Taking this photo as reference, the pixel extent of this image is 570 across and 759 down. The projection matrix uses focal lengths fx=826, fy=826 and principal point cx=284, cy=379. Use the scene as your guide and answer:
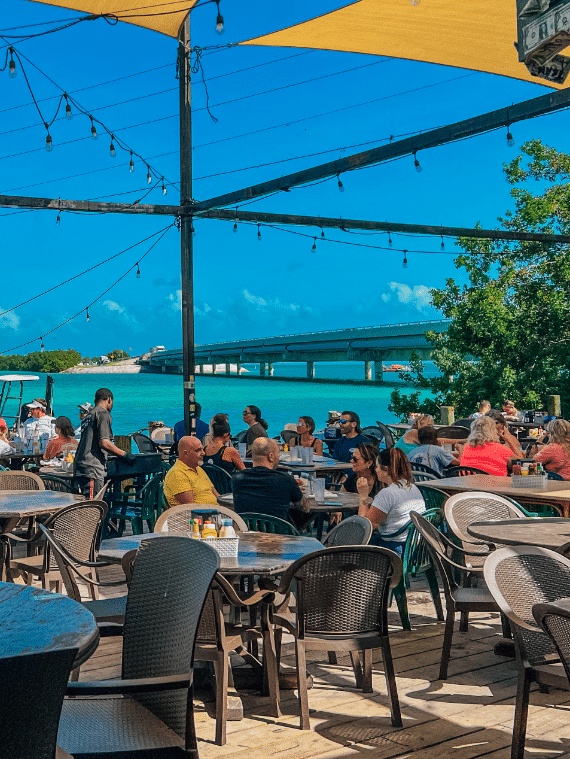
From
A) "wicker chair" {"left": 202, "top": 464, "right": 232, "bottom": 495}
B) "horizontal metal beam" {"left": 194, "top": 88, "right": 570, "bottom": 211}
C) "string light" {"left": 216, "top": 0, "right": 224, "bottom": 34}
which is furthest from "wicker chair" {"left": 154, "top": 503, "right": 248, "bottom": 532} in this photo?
"string light" {"left": 216, "top": 0, "right": 224, "bottom": 34}

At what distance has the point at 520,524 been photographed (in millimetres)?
4887

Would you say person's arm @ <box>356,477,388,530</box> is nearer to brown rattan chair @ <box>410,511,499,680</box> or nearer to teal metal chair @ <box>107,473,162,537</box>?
brown rattan chair @ <box>410,511,499,680</box>

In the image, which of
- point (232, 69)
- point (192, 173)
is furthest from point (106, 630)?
point (232, 69)

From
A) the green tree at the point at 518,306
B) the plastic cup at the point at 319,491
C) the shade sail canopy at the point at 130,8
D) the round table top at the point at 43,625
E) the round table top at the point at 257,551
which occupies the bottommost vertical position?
the round table top at the point at 257,551

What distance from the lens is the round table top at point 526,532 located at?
429 centimetres

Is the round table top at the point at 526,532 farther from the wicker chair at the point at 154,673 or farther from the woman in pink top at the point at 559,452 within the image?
Result: the woman in pink top at the point at 559,452

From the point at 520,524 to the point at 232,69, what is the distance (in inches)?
433

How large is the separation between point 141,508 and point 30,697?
6.15 metres

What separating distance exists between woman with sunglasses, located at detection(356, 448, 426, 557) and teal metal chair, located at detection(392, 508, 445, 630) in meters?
0.10

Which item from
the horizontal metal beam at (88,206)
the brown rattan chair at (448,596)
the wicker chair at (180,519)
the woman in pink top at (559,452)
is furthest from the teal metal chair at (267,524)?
the horizontal metal beam at (88,206)

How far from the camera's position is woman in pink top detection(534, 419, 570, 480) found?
7.51 meters

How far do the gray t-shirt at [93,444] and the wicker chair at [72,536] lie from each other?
8.31ft

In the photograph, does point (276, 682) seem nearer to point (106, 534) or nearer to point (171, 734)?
point (171, 734)

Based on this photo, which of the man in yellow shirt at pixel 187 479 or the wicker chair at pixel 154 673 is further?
the man in yellow shirt at pixel 187 479
